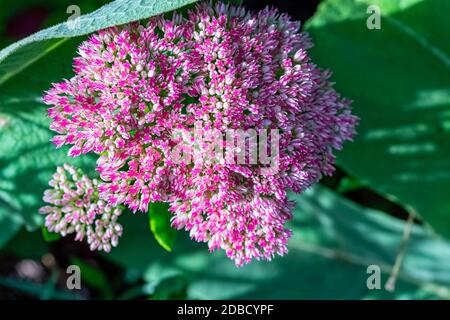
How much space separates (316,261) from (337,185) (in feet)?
0.80

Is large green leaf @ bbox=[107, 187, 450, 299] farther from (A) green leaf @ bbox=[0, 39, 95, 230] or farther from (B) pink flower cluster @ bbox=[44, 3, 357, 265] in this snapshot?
(B) pink flower cluster @ bbox=[44, 3, 357, 265]

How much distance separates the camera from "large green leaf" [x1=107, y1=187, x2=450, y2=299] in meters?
1.64

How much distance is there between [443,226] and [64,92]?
1053 millimetres

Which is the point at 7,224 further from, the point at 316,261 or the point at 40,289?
the point at 316,261

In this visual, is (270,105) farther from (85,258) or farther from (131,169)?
(85,258)

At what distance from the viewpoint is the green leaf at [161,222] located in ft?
3.82

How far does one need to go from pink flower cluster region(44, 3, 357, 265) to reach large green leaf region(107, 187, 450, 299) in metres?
0.57

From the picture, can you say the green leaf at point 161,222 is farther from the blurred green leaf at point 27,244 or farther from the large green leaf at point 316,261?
the blurred green leaf at point 27,244

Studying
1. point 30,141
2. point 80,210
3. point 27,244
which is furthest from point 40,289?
point 80,210

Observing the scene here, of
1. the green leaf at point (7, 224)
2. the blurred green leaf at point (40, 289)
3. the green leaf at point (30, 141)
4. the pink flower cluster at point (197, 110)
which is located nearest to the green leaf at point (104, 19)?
the pink flower cluster at point (197, 110)

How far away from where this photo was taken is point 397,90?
1.50 meters

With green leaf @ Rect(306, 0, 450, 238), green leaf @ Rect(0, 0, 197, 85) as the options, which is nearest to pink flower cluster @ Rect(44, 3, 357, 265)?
green leaf @ Rect(0, 0, 197, 85)

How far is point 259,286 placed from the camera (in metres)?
1.66
